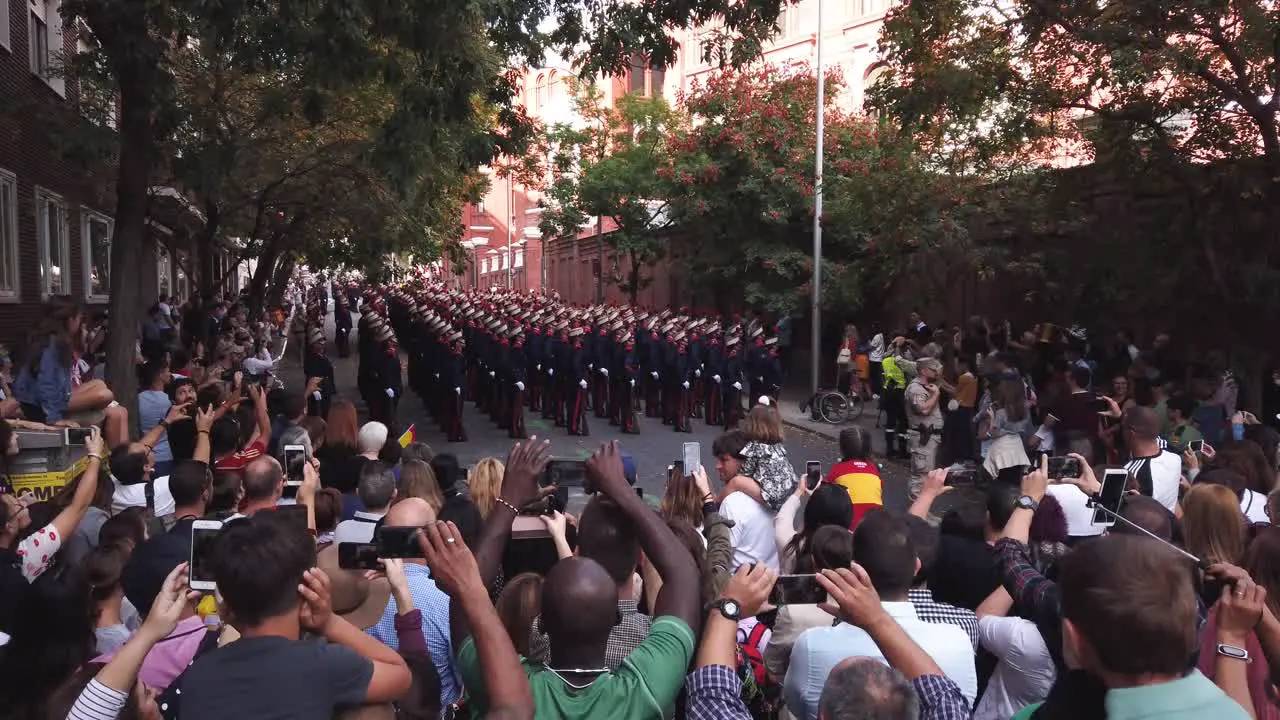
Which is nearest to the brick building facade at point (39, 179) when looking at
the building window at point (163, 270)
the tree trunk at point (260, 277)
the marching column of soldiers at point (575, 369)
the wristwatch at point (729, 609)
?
the marching column of soldiers at point (575, 369)

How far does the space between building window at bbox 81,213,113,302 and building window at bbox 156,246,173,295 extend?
18.6 ft

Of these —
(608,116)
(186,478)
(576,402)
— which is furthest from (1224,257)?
(608,116)

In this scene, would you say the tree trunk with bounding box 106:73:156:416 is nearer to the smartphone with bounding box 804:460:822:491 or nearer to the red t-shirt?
the red t-shirt

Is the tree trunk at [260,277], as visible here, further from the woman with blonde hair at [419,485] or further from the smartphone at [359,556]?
the smartphone at [359,556]

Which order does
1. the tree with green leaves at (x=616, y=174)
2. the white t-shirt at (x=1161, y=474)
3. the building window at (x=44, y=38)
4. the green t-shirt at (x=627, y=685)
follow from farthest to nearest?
the tree with green leaves at (x=616, y=174) → the building window at (x=44, y=38) → the white t-shirt at (x=1161, y=474) → the green t-shirt at (x=627, y=685)

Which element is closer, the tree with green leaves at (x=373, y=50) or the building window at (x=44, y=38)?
the tree with green leaves at (x=373, y=50)

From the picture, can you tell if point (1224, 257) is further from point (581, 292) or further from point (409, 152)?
point (581, 292)

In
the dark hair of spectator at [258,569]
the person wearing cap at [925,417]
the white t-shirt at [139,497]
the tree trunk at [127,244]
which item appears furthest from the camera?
the person wearing cap at [925,417]

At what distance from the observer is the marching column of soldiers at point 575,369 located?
16.6 metres

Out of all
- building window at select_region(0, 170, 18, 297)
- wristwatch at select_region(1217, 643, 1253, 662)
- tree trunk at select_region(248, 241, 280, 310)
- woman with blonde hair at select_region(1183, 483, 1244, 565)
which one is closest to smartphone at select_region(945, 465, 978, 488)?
woman with blonde hair at select_region(1183, 483, 1244, 565)

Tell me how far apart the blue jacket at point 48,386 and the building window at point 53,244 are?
7703 mm

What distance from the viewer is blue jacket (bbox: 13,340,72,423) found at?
9.11 meters

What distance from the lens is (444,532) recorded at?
2.64 m

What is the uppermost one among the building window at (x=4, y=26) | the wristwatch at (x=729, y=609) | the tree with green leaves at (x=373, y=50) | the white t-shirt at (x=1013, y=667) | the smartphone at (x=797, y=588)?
the building window at (x=4, y=26)
